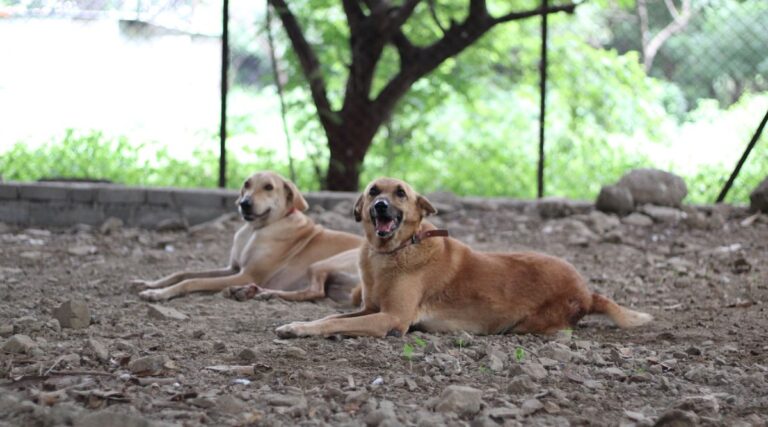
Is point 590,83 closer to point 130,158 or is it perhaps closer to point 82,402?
point 130,158

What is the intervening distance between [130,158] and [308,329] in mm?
6514

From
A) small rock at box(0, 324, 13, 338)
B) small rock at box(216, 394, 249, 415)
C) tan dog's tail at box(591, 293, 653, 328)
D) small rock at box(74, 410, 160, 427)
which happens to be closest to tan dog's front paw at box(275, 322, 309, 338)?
small rock at box(0, 324, 13, 338)

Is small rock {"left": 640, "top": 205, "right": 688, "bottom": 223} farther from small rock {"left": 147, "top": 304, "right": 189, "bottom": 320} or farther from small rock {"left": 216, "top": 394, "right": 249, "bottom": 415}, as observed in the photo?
small rock {"left": 216, "top": 394, "right": 249, "bottom": 415}

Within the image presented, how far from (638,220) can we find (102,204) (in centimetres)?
509

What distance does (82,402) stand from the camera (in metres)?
3.85

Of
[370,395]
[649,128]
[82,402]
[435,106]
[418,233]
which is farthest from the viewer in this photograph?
[649,128]

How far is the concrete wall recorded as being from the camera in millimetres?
10086

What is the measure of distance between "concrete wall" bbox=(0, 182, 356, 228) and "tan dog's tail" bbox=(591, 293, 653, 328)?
502 cm

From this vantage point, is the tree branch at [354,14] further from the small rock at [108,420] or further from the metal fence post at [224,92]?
the small rock at [108,420]

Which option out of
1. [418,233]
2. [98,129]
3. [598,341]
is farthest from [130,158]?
[598,341]

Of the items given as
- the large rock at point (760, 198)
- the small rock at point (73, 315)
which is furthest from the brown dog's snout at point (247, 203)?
the large rock at point (760, 198)

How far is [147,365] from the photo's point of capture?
4.36 metres

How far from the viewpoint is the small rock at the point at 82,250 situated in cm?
855

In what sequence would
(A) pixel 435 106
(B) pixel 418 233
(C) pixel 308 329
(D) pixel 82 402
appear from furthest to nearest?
1. (A) pixel 435 106
2. (B) pixel 418 233
3. (C) pixel 308 329
4. (D) pixel 82 402
